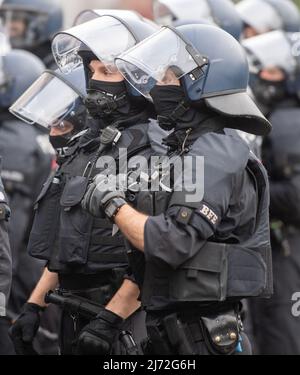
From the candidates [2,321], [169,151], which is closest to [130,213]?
[169,151]

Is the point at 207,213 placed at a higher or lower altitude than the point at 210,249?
higher

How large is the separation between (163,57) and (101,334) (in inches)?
54.0


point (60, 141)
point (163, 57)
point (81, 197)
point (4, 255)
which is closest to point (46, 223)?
point (81, 197)

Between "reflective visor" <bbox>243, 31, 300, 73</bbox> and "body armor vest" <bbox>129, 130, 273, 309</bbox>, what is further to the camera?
"reflective visor" <bbox>243, 31, 300, 73</bbox>

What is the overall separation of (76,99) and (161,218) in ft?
5.35

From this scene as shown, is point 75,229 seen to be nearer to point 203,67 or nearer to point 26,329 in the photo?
point 26,329

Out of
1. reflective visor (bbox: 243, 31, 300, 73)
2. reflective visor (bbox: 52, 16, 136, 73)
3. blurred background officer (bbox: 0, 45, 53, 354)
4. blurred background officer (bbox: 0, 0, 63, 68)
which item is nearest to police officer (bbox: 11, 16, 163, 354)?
reflective visor (bbox: 52, 16, 136, 73)

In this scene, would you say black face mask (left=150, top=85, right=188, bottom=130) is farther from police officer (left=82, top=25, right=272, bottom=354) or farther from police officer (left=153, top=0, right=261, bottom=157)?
police officer (left=153, top=0, right=261, bottom=157)

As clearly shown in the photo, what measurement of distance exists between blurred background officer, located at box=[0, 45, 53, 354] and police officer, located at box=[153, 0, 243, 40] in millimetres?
1233

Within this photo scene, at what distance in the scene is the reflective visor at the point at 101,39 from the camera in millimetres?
6082

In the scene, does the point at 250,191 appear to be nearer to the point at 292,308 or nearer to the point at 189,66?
the point at 189,66

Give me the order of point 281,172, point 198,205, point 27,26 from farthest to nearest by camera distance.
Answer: point 27,26 < point 281,172 < point 198,205

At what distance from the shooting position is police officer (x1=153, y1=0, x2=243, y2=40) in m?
8.81

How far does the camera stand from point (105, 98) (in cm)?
610
